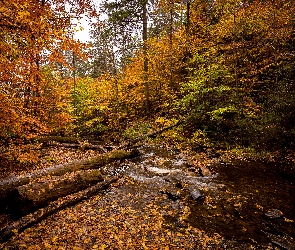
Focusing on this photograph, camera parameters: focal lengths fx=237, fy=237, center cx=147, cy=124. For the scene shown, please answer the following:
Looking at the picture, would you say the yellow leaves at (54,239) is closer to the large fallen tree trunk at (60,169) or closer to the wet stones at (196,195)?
the large fallen tree trunk at (60,169)

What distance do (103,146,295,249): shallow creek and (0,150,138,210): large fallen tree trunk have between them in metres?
0.41

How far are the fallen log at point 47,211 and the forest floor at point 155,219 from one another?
0.43 ft

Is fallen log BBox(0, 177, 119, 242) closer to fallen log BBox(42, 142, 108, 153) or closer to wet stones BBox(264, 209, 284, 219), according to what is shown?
wet stones BBox(264, 209, 284, 219)

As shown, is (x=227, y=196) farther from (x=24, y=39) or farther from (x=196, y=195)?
(x=24, y=39)

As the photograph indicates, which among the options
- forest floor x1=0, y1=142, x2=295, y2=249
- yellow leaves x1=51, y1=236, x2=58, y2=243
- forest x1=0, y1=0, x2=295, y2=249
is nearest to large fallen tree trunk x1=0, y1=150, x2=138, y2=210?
forest x1=0, y1=0, x2=295, y2=249

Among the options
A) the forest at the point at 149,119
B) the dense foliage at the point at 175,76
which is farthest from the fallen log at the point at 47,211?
the dense foliage at the point at 175,76

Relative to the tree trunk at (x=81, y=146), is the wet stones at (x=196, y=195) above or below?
below

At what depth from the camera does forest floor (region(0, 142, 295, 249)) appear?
5.32 meters

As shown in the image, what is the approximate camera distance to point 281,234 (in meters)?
5.57

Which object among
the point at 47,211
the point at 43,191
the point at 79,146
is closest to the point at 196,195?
the point at 47,211

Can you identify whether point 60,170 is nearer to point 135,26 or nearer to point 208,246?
point 208,246

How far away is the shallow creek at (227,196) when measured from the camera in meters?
5.78

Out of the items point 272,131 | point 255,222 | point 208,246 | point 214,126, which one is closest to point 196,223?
point 208,246

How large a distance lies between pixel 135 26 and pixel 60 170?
625 inches
